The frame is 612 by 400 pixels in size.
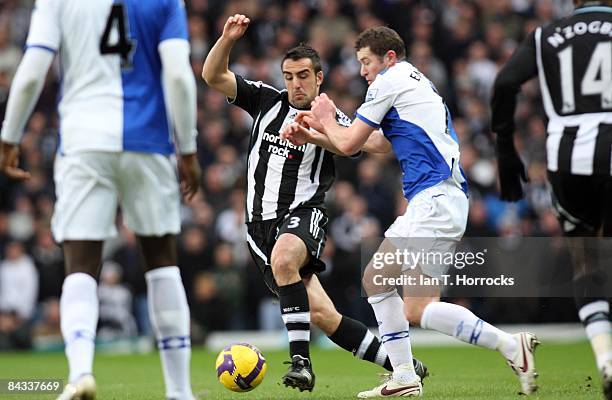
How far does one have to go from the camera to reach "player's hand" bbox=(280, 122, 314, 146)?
7.66 meters

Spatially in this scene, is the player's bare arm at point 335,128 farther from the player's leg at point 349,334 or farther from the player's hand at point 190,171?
the player's hand at point 190,171

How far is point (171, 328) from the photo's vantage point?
590 centimetres

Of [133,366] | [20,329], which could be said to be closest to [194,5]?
[20,329]

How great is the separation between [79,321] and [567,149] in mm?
3010

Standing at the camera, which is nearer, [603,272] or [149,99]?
[149,99]

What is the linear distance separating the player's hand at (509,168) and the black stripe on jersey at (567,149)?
47 cm

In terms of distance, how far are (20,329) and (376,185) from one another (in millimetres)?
6143

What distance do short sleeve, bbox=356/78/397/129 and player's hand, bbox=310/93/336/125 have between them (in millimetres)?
265

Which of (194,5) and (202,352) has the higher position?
(194,5)

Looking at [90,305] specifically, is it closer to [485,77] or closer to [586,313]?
[586,313]

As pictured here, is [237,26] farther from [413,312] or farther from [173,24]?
[413,312]

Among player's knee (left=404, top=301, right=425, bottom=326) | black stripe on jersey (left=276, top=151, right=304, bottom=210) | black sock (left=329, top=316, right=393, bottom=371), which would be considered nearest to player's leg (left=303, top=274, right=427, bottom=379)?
black sock (left=329, top=316, right=393, bottom=371)

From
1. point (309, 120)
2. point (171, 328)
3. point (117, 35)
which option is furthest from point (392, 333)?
point (117, 35)

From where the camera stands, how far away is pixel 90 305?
585 centimetres
